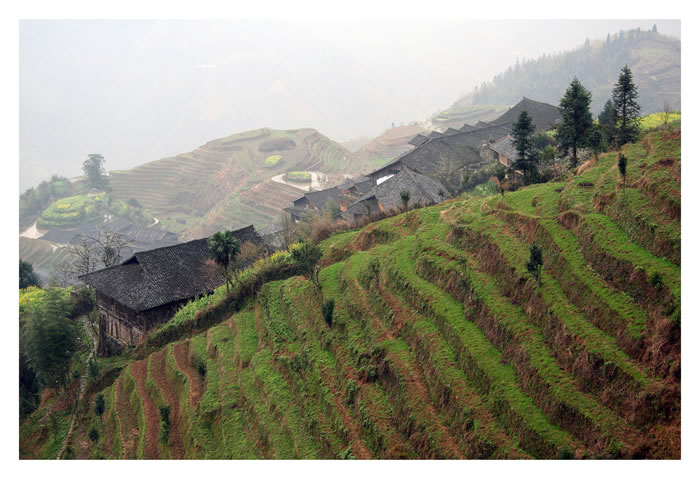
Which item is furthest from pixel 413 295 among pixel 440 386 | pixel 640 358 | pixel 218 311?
pixel 218 311

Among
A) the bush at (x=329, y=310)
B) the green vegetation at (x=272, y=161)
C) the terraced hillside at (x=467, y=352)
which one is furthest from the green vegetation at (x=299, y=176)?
the bush at (x=329, y=310)

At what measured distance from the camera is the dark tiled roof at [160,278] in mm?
35750

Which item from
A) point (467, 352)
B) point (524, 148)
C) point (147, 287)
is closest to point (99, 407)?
point (147, 287)

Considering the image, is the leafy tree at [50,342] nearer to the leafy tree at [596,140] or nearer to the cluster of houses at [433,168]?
the cluster of houses at [433,168]

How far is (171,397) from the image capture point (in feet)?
90.3

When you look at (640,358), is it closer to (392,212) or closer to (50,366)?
(392,212)

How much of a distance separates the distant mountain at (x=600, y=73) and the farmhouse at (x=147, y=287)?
122m

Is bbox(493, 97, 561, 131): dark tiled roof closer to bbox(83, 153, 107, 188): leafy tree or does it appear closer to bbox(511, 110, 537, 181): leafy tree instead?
bbox(511, 110, 537, 181): leafy tree

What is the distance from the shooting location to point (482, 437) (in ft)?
56.7

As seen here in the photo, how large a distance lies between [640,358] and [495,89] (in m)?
186

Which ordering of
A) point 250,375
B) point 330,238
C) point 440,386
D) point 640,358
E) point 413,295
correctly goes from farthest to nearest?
1. point 330,238
2. point 250,375
3. point 413,295
4. point 440,386
5. point 640,358

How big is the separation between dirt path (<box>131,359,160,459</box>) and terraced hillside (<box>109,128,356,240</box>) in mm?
83863

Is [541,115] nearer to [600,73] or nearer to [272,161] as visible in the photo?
[272,161]

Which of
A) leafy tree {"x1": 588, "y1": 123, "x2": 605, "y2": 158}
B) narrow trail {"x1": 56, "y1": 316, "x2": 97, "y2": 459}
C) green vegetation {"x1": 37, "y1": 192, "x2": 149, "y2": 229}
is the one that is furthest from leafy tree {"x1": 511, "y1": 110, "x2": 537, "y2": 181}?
green vegetation {"x1": 37, "y1": 192, "x2": 149, "y2": 229}
